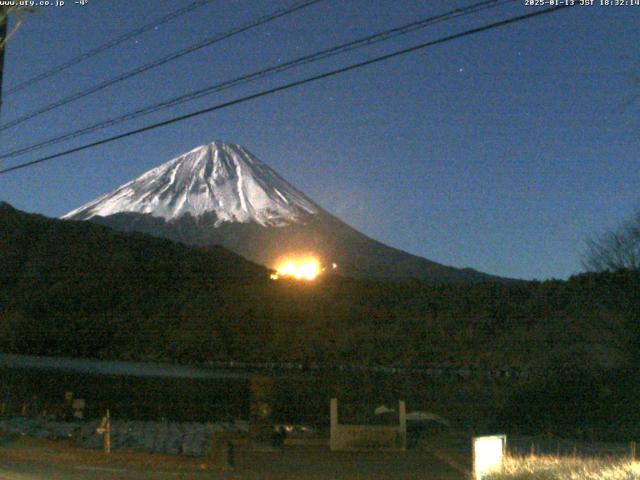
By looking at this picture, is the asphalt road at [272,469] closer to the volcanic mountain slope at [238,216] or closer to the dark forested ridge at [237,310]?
the dark forested ridge at [237,310]

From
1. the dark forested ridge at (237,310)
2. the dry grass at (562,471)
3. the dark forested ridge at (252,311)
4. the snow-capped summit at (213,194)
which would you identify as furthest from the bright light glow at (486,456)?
the snow-capped summit at (213,194)

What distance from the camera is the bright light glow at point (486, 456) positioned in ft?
32.0

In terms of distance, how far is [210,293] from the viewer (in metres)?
62.4

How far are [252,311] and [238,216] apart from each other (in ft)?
203

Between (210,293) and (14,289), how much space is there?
15.3 meters

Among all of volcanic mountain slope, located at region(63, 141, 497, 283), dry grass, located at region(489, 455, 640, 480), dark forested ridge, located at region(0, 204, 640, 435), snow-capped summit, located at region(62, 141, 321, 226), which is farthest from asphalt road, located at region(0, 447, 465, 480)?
snow-capped summit, located at region(62, 141, 321, 226)

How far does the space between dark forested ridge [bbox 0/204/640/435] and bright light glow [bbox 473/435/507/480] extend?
17266mm

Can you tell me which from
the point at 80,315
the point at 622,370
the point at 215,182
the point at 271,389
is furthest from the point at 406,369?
the point at 215,182

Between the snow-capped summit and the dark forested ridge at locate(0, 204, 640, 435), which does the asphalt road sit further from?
the snow-capped summit

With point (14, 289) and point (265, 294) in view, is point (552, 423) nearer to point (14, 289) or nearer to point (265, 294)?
point (265, 294)

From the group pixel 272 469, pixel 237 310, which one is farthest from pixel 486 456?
pixel 237 310

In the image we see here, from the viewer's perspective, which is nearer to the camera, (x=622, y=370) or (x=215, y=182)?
(x=622, y=370)

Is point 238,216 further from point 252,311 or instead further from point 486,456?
point 486,456

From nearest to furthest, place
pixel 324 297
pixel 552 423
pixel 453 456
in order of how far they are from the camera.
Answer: pixel 453 456
pixel 552 423
pixel 324 297
